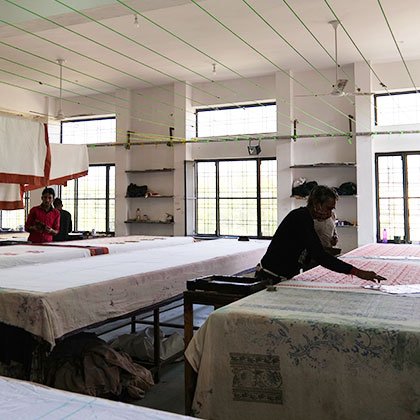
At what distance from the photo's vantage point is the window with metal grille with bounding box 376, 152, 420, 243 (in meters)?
7.50

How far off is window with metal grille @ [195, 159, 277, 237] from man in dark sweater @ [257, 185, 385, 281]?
547 centimetres

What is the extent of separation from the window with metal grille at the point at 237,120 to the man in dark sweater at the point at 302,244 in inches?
229

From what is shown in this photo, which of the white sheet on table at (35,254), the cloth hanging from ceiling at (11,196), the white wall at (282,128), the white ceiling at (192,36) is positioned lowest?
the white sheet on table at (35,254)

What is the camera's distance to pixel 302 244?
280 centimetres

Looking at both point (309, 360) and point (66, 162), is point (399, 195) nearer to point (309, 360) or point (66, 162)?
point (66, 162)

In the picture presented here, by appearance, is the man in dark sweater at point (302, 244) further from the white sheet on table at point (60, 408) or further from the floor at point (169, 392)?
the white sheet on table at point (60, 408)

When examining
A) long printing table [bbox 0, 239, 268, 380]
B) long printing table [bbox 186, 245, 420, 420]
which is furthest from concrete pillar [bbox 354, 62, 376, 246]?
long printing table [bbox 186, 245, 420, 420]

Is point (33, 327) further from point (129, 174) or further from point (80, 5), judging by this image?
point (129, 174)

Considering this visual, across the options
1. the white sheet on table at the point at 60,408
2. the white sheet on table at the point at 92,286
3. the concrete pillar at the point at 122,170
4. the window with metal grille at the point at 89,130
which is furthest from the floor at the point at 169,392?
the window with metal grille at the point at 89,130

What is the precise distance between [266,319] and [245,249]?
2942 millimetres

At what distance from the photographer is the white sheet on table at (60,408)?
1112 mm

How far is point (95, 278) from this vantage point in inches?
114

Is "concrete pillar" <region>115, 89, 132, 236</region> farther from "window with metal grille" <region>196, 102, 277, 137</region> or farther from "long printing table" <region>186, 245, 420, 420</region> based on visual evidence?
"long printing table" <region>186, 245, 420, 420</region>

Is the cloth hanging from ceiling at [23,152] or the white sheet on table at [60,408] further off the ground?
the cloth hanging from ceiling at [23,152]
